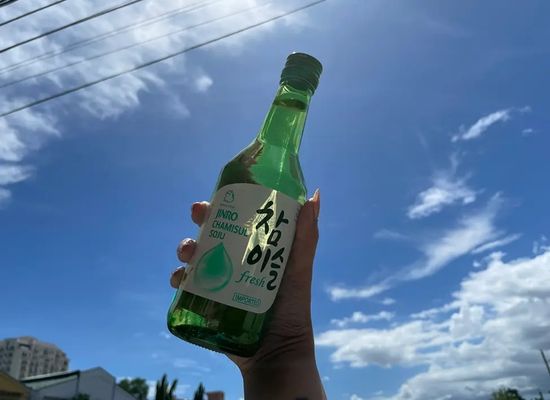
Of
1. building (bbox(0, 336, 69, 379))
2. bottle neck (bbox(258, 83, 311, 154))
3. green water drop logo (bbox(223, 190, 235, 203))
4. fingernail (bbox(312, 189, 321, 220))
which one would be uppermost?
building (bbox(0, 336, 69, 379))

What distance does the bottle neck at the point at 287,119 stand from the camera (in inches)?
71.5

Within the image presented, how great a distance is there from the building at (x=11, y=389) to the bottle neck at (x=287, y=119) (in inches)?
990

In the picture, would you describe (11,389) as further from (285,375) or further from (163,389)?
(285,375)

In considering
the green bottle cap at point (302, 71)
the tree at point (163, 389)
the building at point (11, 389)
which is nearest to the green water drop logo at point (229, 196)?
the green bottle cap at point (302, 71)

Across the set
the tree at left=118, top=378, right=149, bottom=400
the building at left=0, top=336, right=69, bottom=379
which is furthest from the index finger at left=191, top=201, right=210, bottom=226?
the building at left=0, top=336, right=69, bottom=379

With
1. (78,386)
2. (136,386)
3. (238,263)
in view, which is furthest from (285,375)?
(136,386)

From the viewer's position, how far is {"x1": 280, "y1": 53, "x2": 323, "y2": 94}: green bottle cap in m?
1.75

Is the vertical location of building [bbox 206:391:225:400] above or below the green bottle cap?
above

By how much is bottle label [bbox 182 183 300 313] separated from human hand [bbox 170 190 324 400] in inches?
4.6

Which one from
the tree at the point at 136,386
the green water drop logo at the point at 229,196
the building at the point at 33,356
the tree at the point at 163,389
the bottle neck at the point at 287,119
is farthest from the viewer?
the building at the point at 33,356

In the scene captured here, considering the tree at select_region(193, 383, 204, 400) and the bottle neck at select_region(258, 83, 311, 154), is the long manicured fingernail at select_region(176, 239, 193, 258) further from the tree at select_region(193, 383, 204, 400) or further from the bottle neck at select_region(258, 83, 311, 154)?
the tree at select_region(193, 383, 204, 400)

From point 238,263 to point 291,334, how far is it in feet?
1.20

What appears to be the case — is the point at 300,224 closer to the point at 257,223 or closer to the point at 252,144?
the point at 257,223

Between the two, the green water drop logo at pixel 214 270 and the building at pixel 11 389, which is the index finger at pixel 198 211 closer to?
the green water drop logo at pixel 214 270
